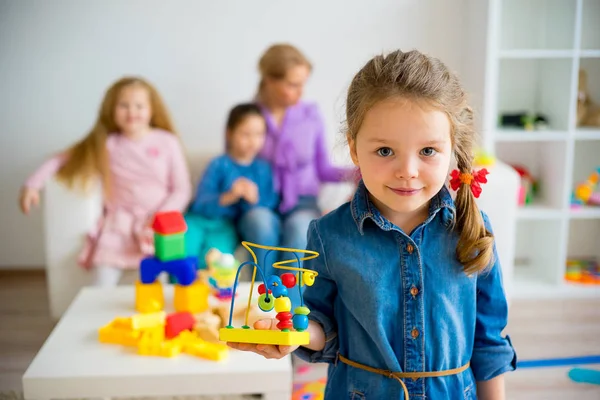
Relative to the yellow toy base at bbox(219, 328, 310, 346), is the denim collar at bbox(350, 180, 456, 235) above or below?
above

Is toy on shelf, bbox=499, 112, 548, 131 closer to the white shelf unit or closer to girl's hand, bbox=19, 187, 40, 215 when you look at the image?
the white shelf unit

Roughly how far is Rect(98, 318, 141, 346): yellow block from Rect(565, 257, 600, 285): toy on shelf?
1.71m

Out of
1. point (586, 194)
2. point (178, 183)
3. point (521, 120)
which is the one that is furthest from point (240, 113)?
point (586, 194)

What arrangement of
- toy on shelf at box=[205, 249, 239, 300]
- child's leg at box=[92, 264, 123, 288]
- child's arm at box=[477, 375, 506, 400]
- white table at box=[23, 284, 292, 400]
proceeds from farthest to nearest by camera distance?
1. child's leg at box=[92, 264, 123, 288]
2. toy on shelf at box=[205, 249, 239, 300]
3. white table at box=[23, 284, 292, 400]
4. child's arm at box=[477, 375, 506, 400]

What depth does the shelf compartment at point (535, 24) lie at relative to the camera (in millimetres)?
2482

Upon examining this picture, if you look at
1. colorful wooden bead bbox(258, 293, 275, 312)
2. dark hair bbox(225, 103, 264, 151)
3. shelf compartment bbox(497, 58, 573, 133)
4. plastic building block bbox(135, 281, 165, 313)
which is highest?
shelf compartment bbox(497, 58, 573, 133)

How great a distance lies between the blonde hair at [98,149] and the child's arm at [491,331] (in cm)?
159

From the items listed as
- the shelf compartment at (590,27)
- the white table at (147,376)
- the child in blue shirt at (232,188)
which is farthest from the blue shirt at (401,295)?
the shelf compartment at (590,27)

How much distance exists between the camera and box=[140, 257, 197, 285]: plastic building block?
1.67m

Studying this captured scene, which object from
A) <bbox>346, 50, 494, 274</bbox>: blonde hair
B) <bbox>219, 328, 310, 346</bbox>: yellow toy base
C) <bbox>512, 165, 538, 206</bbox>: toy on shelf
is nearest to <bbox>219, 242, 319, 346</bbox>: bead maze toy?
<bbox>219, 328, 310, 346</bbox>: yellow toy base

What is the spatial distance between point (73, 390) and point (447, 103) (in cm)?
95

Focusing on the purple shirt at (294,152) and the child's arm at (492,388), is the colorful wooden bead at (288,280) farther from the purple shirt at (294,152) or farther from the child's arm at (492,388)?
the purple shirt at (294,152)

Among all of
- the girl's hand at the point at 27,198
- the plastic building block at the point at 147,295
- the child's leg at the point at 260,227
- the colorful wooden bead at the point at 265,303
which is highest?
the colorful wooden bead at the point at 265,303

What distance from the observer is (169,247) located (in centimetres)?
172
